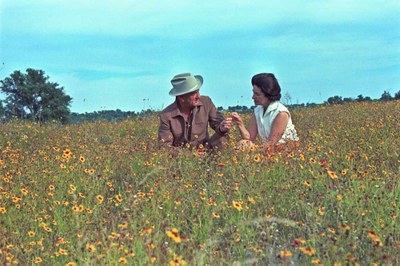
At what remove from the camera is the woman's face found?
6659 millimetres

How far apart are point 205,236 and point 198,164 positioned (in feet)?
5.74

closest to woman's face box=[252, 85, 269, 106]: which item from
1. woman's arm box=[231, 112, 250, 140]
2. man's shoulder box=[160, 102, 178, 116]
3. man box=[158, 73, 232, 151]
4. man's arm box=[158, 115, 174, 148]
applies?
woman's arm box=[231, 112, 250, 140]

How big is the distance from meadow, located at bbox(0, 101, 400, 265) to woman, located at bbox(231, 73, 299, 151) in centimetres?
46

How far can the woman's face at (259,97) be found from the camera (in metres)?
6.66

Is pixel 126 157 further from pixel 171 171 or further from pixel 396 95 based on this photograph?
pixel 396 95

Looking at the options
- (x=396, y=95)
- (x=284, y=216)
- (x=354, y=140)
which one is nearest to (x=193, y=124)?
(x=354, y=140)

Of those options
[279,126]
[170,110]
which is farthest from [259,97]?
[170,110]

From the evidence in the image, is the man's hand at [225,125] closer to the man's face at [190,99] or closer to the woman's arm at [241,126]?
the woman's arm at [241,126]

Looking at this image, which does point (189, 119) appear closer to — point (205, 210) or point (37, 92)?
point (205, 210)

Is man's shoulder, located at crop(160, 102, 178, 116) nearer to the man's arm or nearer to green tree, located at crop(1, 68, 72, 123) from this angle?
the man's arm

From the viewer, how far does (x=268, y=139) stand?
22.0 feet

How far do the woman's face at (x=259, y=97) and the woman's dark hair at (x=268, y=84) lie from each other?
3 cm

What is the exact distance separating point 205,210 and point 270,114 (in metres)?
2.64

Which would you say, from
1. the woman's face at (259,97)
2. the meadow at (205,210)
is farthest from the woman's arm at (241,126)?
the woman's face at (259,97)
